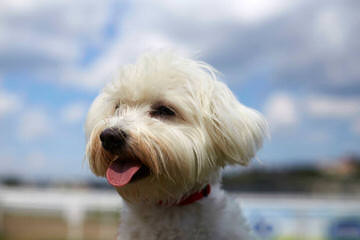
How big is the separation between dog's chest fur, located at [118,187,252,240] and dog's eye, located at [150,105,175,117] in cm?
66

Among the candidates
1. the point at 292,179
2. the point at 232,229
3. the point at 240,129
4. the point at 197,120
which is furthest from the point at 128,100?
the point at 292,179

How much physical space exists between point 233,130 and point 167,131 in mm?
445

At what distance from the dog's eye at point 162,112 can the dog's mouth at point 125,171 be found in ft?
1.31

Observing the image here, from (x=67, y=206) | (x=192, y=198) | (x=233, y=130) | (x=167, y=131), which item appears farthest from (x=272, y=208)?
(x=167, y=131)

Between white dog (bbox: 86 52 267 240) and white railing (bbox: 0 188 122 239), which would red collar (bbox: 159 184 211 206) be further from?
white railing (bbox: 0 188 122 239)

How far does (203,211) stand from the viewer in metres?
3.00

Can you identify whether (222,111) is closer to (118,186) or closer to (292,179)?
(118,186)

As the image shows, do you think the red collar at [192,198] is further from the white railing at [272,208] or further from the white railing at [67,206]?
the white railing at [67,206]

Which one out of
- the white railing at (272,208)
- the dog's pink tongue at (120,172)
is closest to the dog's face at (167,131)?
the dog's pink tongue at (120,172)

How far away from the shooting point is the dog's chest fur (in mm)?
2943

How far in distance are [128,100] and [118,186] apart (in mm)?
683

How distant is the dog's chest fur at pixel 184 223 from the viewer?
9.66 feet

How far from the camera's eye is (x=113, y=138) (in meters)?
2.62

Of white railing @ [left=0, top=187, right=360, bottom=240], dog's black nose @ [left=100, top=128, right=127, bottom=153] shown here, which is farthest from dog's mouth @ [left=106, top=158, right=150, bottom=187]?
white railing @ [left=0, top=187, right=360, bottom=240]
